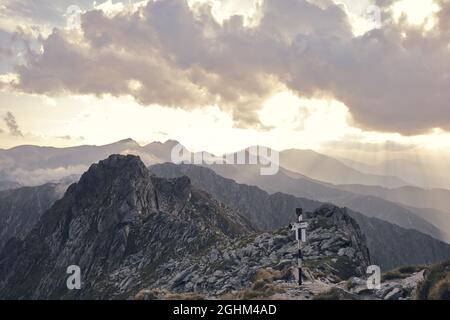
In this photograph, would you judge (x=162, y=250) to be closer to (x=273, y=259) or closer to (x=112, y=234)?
(x=112, y=234)

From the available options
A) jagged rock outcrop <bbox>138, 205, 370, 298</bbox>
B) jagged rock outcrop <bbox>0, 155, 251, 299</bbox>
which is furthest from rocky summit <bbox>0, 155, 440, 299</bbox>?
jagged rock outcrop <bbox>0, 155, 251, 299</bbox>

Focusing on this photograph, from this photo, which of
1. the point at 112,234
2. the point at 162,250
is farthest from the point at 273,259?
the point at 112,234

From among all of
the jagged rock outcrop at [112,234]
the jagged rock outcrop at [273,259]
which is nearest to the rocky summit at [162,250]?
the jagged rock outcrop at [273,259]

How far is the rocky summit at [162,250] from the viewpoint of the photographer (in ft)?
170

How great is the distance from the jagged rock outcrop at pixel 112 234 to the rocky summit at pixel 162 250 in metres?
0.42

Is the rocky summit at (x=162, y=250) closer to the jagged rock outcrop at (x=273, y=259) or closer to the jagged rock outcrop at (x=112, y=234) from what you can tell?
the jagged rock outcrop at (x=273, y=259)

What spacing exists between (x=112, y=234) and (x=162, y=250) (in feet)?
96.6

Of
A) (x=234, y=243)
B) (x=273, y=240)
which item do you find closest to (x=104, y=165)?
(x=234, y=243)

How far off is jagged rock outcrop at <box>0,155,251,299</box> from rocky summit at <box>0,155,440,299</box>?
0.42m

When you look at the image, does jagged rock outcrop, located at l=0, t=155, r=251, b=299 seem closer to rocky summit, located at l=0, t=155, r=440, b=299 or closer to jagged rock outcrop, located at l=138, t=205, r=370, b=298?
rocky summit, located at l=0, t=155, r=440, b=299

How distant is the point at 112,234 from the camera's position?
134500 millimetres
